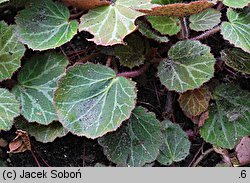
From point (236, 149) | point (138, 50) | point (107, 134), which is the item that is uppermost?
point (138, 50)

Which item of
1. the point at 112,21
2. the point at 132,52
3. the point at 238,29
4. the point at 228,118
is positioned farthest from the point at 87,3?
the point at 228,118

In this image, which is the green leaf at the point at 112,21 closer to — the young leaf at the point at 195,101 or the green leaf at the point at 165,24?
the green leaf at the point at 165,24

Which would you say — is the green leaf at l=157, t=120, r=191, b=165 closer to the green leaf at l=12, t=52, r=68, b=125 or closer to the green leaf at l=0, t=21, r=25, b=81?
the green leaf at l=12, t=52, r=68, b=125

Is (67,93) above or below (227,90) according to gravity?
above

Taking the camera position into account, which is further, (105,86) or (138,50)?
(138,50)

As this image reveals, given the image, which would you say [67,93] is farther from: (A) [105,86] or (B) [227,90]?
(B) [227,90]

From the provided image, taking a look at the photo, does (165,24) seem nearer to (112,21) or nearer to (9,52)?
(112,21)

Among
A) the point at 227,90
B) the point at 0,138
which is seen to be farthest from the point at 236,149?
the point at 0,138
